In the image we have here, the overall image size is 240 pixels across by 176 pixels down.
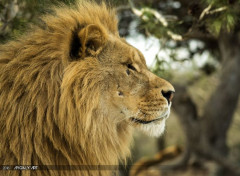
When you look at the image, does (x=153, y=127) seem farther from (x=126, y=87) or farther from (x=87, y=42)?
(x=87, y=42)

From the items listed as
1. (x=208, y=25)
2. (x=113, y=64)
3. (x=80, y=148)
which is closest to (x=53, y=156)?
(x=80, y=148)

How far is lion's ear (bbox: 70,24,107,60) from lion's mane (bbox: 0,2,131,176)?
4 centimetres

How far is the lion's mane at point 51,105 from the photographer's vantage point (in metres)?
2.84

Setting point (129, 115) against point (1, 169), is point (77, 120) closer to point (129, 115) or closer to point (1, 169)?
point (129, 115)

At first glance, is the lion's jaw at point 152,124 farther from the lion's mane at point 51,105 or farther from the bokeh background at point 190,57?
the bokeh background at point 190,57

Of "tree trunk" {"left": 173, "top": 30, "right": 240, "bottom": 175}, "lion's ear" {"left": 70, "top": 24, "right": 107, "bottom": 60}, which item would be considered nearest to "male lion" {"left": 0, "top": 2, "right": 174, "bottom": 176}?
"lion's ear" {"left": 70, "top": 24, "right": 107, "bottom": 60}

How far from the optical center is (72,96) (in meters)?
2.90

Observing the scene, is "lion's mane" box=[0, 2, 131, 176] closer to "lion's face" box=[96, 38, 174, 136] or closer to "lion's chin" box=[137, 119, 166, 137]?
"lion's face" box=[96, 38, 174, 136]

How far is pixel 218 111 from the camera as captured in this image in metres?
8.23

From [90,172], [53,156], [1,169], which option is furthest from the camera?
[90,172]

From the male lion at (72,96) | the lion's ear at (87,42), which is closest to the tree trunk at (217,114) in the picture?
the male lion at (72,96)

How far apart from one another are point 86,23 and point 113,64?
424 millimetres

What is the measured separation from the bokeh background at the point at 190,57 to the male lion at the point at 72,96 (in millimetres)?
607

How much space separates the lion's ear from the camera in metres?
2.92
